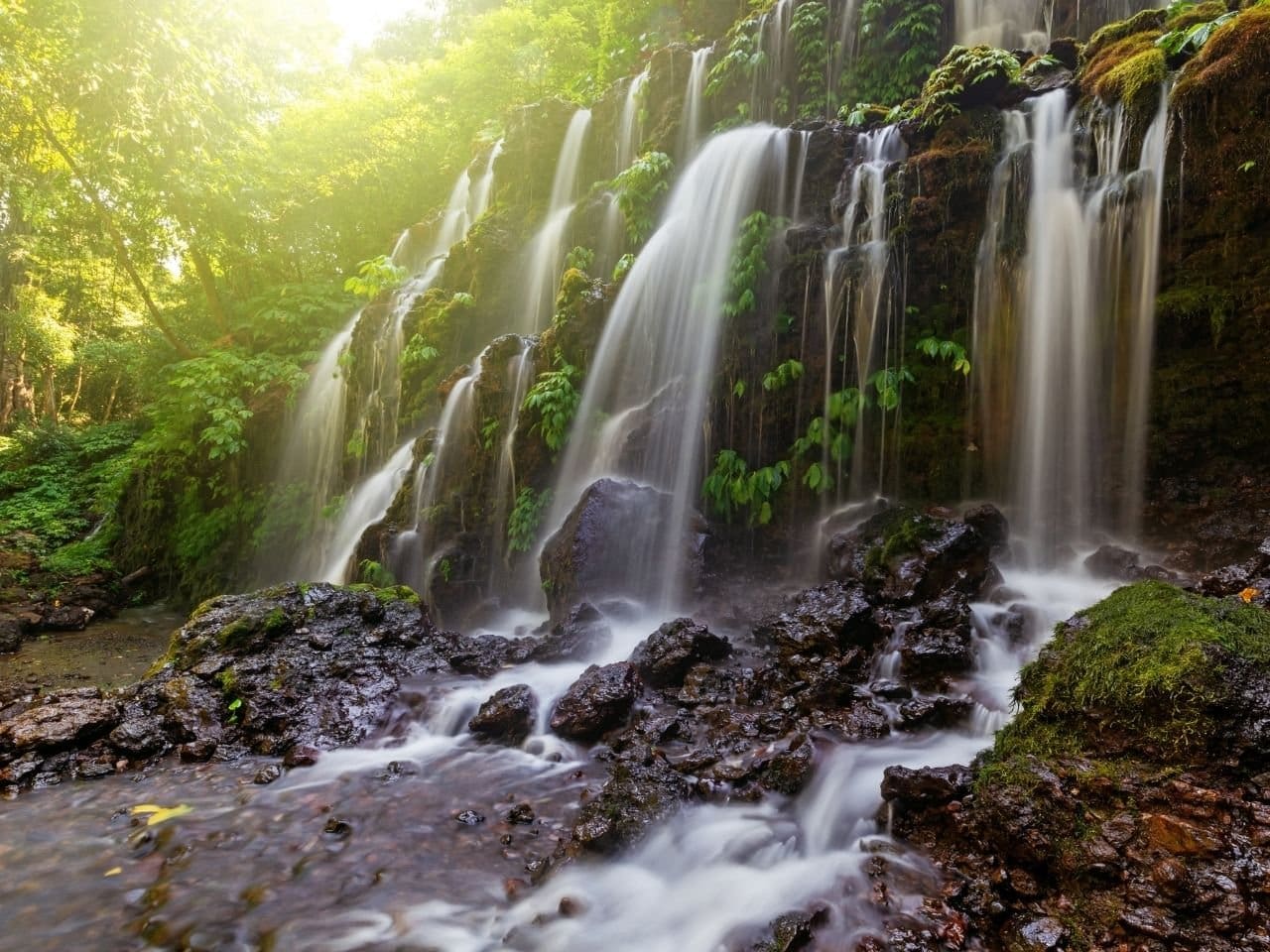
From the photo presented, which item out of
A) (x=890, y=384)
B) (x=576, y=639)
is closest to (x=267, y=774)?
(x=576, y=639)

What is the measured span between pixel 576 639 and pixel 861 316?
4925 mm

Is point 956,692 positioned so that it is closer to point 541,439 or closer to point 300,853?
point 300,853

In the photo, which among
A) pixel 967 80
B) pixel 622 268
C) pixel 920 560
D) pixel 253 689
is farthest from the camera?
pixel 622 268

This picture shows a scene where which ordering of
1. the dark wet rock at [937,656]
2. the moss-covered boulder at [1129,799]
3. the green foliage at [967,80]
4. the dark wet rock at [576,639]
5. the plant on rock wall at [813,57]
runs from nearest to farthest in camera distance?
the moss-covered boulder at [1129,799] < the dark wet rock at [937,656] < the dark wet rock at [576,639] < the green foliage at [967,80] < the plant on rock wall at [813,57]

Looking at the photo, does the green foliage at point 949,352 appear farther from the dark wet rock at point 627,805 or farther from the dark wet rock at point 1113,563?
the dark wet rock at point 627,805

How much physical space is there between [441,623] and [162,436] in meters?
9.88

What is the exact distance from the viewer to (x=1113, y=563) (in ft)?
19.6

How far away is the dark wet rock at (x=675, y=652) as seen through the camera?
5.25 meters

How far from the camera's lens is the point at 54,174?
532 inches

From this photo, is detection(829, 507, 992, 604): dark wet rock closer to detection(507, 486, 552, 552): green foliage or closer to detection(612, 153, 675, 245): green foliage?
detection(507, 486, 552, 552): green foliage

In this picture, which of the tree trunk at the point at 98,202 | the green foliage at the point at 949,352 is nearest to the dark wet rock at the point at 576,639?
the green foliage at the point at 949,352

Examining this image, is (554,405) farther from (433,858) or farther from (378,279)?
(378,279)

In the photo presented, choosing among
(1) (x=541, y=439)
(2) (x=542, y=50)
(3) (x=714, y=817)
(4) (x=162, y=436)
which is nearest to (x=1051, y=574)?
(3) (x=714, y=817)

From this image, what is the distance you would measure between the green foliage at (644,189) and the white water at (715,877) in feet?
29.4
